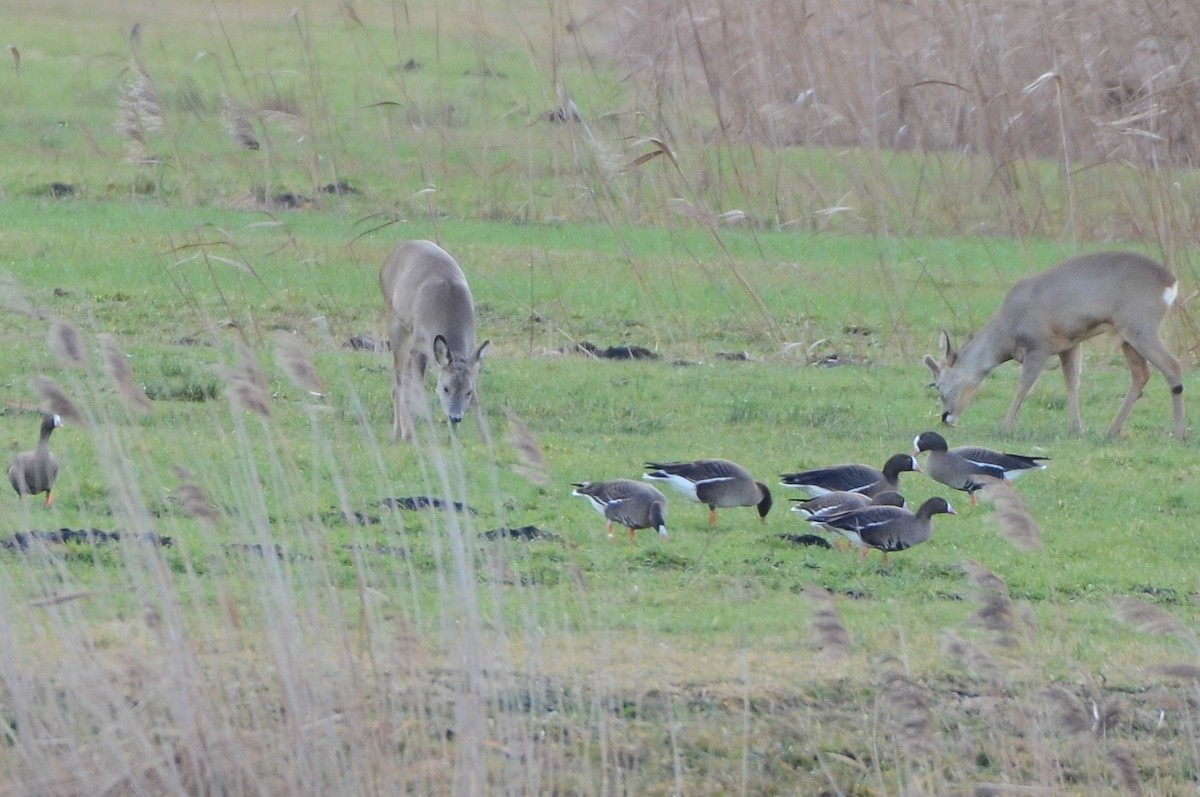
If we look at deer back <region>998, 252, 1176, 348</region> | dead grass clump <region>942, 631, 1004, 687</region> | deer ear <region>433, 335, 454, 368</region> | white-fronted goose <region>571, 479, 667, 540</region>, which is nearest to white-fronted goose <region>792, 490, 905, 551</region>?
white-fronted goose <region>571, 479, 667, 540</region>

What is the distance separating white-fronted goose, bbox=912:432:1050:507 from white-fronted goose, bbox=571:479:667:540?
2037 millimetres

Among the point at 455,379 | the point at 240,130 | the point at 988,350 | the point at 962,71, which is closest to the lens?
the point at 240,130

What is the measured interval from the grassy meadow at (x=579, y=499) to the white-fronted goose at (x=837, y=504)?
8.6 inches

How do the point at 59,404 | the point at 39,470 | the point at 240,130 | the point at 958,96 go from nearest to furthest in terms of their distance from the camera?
the point at 59,404 < the point at 39,470 < the point at 240,130 < the point at 958,96

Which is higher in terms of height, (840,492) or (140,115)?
(140,115)

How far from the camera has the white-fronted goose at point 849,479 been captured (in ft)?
30.1

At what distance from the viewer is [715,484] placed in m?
8.78

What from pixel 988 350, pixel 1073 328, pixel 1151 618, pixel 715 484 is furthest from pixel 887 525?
pixel 988 350

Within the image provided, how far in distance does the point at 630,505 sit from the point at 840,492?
1226 millimetres

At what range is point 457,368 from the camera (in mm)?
11102

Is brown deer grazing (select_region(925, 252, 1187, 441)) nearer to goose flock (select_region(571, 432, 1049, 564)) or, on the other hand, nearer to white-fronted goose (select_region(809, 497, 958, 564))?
goose flock (select_region(571, 432, 1049, 564))

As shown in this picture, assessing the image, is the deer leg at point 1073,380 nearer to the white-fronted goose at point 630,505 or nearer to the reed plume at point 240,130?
the white-fronted goose at point 630,505

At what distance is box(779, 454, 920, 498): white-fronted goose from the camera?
9.16 m

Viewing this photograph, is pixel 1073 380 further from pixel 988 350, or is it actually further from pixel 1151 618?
pixel 1151 618
